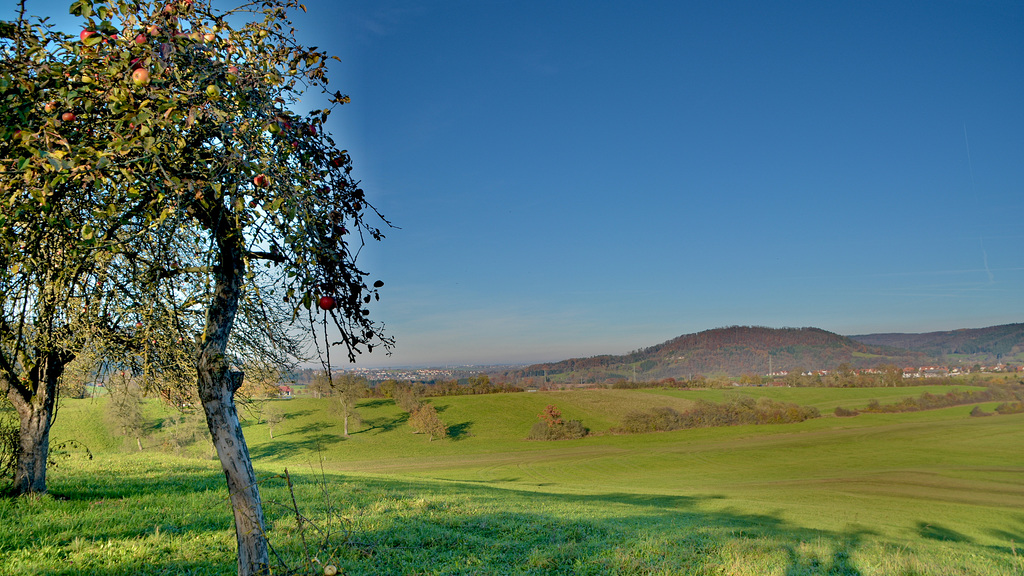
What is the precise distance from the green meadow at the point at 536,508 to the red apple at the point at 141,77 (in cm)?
229

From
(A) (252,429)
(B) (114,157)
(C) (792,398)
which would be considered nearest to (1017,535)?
(B) (114,157)

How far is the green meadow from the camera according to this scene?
→ 6.93 meters

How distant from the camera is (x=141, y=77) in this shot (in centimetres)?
285

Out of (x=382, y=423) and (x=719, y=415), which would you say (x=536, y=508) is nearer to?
(x=382, y=423)

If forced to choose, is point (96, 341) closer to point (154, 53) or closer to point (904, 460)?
point (154, 53)

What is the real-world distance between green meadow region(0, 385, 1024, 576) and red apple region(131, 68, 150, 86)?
2287 millimetres

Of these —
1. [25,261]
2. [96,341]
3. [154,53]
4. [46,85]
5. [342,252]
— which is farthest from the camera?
[96,341]

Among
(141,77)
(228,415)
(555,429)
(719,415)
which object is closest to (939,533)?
(228,415)

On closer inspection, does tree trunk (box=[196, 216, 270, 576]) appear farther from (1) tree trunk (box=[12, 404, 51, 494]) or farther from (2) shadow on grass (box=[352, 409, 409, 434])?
(2) shadow on grass (box=[352, 409, 409, 434])

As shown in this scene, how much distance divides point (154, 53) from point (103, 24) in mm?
416

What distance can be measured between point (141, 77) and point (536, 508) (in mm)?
13100

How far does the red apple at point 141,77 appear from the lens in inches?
112

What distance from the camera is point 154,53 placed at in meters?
2.95

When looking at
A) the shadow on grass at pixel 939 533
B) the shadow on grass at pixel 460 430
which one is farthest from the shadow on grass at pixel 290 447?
the shadow on grass at pixel 939 533
